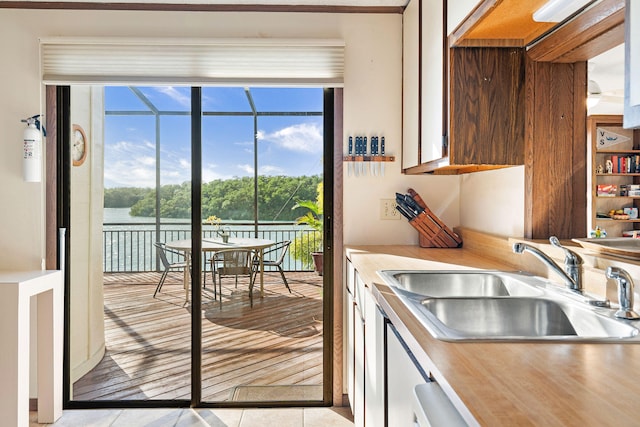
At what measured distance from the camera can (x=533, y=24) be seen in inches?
62.8

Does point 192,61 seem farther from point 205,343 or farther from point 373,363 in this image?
point 373,363

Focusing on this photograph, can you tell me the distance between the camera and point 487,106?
1.83 metres

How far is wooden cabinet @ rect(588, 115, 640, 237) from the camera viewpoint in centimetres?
137

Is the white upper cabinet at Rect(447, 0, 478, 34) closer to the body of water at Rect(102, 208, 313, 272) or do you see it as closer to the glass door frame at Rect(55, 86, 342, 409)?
the glass door frame at Rect(55, 86, 342, 409)

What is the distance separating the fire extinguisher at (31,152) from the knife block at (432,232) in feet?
7.01

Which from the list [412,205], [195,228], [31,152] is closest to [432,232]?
[412,205]

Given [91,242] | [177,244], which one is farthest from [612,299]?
[91,242]

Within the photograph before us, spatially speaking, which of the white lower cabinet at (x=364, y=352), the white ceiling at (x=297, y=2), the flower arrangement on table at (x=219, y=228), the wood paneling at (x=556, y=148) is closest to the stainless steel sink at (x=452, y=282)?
the white lower cabinet at (x=364, y=352)

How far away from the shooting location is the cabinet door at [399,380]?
3.21 ft

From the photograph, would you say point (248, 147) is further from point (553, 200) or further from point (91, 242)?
point (553, 200)

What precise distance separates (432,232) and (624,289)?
1422mm

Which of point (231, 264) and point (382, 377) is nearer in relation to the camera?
point (382, 377)

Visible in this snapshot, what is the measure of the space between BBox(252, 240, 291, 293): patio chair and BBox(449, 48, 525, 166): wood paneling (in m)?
1.21

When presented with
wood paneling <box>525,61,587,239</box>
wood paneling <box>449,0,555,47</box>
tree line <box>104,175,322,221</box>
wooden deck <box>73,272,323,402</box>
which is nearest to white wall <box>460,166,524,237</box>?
wood paneling <box>525,61,587,239</box>
